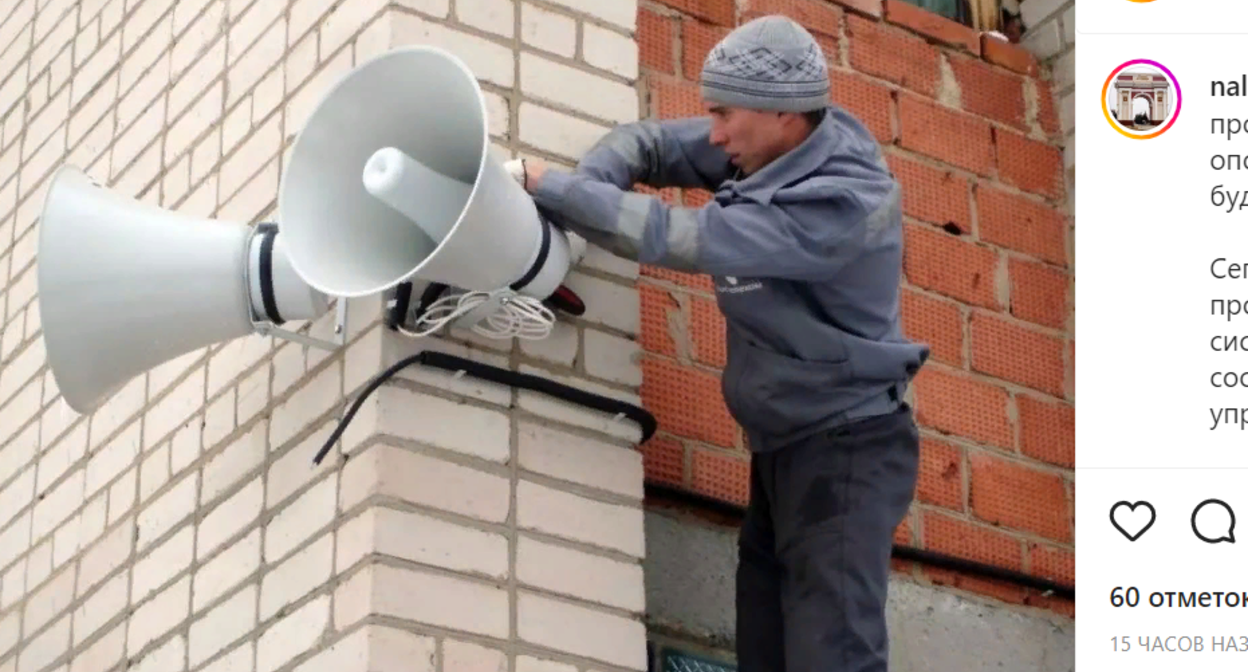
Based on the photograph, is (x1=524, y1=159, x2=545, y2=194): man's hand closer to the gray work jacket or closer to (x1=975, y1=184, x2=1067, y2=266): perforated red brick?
the gray work jacket

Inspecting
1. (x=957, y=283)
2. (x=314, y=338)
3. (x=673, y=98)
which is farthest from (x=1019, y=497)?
(x=314, y=338)

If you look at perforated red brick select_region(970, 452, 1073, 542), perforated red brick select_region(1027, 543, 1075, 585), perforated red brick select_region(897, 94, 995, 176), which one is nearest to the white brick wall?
perforated red brick select_region(897, 94, 995, 176)

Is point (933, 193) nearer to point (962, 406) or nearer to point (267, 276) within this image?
point (962, 406)

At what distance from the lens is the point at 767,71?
10.4 feet

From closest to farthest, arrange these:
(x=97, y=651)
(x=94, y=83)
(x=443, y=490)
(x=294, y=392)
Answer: (x=443, y=490)
(x=294, y=392)
(x=97, y=651)
(x=94, y=83)

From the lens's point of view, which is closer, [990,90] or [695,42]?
[695,42]

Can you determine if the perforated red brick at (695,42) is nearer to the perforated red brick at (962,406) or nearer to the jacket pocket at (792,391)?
the perforated red brick at (962,406)

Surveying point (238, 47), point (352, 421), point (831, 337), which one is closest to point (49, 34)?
point (238, 47)

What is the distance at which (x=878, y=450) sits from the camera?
3.21 metres

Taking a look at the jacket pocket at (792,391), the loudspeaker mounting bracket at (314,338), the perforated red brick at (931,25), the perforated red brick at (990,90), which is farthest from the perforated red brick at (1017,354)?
the loudspeaker mounting bracket at (314,338)

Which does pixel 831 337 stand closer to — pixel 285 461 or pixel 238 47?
pixel 285 461

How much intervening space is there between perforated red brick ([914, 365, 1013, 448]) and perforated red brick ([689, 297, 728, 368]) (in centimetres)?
45

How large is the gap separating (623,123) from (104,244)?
0.82 m
